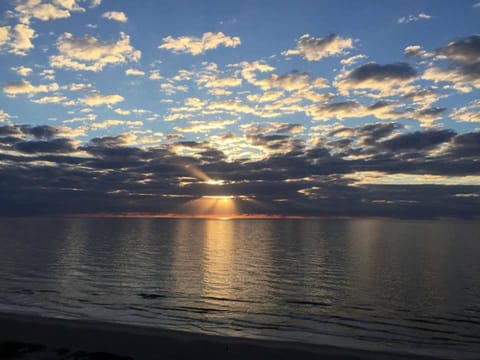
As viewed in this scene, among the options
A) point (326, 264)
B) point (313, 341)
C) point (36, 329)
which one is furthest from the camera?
point (326, 264)

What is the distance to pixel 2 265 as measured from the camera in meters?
67.6

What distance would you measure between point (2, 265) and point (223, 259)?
39767 mm

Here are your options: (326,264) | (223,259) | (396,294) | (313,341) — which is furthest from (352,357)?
(223,259)

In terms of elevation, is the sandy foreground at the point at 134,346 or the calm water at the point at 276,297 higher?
the sandy foreground at the point at 134,346

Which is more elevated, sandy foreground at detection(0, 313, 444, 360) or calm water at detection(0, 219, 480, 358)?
sandy foreground at detection(0, 313, 444, 360)

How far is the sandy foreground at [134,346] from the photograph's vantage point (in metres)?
22.1

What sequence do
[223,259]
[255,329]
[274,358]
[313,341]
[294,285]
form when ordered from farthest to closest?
[223,259] → [294,285] → [255,329] → [313,341] → [274,358]

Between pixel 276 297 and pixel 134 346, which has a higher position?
pixel 134 346

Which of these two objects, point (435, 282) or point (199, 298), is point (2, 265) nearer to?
point (199, 298)

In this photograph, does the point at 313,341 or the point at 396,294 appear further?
the point at 396,294

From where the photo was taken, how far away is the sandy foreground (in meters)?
22.1

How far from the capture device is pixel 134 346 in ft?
78.3

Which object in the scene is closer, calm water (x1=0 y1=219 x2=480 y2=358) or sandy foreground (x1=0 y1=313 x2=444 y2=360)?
sandy foreground (x1=0 y1=313 x2=444 y2=360)

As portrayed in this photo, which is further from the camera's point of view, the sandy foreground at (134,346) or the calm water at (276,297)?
the calm water at (276,297)
